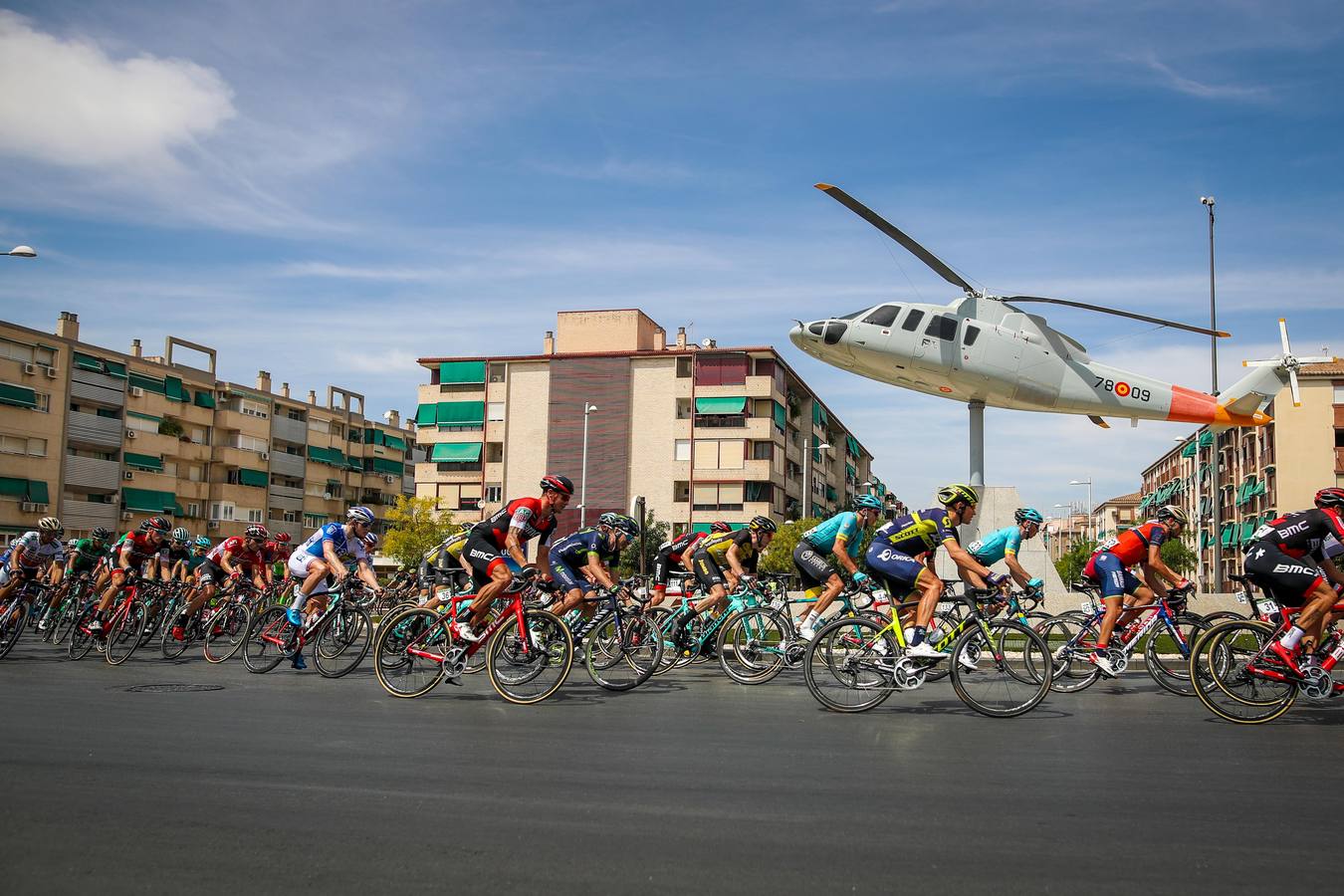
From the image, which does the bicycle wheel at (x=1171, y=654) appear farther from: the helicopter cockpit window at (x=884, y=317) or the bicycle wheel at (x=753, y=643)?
the helicopter cockpit window at (x=884, y=317)

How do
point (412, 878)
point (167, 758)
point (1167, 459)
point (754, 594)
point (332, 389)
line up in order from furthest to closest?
point (1167, 459)
point (332, 389)
point (754, 594)
point (167, 758)
point (412, 878)

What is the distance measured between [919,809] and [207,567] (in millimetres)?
11719

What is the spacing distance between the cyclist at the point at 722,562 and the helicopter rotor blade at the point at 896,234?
8.54 metres

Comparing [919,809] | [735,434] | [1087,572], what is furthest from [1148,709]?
[735,434]

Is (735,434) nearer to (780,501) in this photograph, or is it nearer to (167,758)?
(780,501)

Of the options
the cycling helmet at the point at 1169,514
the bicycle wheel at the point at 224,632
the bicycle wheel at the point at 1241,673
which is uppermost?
the cycling helmet at the point at 1169,514

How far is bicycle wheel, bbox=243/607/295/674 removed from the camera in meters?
Result: 12.1

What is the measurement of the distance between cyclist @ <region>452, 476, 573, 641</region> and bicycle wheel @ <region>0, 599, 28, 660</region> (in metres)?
7.43

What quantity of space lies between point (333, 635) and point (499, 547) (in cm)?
293

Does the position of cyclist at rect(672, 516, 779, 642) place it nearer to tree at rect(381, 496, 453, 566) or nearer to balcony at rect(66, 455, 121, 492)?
tree at rect(381, 496, 453, 566)

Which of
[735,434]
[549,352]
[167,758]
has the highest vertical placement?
[549,352]

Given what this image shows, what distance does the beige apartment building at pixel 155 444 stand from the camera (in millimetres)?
63156

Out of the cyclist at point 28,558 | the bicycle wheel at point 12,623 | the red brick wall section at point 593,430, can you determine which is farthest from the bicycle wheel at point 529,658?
the red brick wall section at point 593,430

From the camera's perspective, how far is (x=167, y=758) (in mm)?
6672
